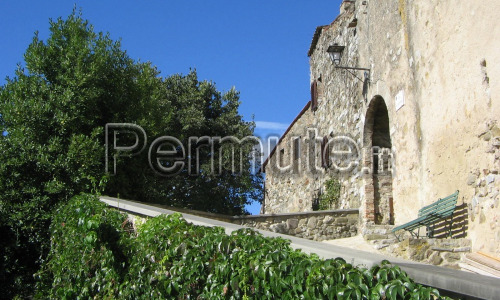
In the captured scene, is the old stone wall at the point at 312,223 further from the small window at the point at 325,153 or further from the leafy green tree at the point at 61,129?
the small window at the point at 325,153

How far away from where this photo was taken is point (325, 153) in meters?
14.8

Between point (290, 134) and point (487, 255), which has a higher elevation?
point (290, 134)

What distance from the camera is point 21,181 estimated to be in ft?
24.8

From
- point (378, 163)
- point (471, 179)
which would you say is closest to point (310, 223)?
point (378, 163)

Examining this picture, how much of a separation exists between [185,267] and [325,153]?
10958 millimetres

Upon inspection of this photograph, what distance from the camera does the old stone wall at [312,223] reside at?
32.4ft

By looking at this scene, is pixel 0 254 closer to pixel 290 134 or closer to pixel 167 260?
pixel 167 260

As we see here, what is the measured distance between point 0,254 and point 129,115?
9.58ft

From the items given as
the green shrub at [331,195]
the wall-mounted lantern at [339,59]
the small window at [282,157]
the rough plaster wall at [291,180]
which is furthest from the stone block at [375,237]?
the small window at [282,157]

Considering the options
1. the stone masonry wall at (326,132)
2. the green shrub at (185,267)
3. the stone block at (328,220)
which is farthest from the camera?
the stone masonry wall at (326,132)

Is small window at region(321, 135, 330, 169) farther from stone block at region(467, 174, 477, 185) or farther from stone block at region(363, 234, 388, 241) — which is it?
stone block at region(467, 174, 477, 185)

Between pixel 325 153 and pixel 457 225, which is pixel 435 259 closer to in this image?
pixel 457 225

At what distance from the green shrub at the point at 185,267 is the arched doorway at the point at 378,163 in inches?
267

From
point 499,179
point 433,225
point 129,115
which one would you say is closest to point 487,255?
point 499,179
